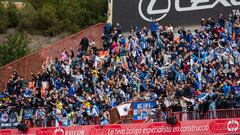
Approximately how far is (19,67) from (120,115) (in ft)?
38.6

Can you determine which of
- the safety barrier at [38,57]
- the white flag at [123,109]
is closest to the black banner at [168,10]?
the safety barrier at [38,57]

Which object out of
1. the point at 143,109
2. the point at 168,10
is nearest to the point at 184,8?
the point at 168,10

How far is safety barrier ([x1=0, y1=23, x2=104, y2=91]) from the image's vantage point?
119 feet

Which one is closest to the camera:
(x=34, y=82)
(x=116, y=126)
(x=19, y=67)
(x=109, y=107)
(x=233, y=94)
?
(x=233, y=94)

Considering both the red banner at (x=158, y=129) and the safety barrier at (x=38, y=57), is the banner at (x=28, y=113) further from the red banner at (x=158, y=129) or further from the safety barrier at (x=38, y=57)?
the safety barrier at (x=38, y=57)

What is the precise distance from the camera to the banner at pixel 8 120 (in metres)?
29.5

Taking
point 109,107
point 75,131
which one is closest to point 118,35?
point 109,107

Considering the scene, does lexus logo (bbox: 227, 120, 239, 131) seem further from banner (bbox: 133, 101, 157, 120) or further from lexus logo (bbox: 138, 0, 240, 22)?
lexus logo (bbox: 138, 0, 240, 22)

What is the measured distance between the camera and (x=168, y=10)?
121 feet

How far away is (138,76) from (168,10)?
8.77 meters

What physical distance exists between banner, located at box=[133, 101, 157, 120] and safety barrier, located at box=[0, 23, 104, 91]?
11924mm

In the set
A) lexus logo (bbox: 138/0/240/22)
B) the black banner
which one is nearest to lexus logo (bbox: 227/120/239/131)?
the black banner

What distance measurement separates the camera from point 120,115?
87.5 feet

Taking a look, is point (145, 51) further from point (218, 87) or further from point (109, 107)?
point (218, 87)
